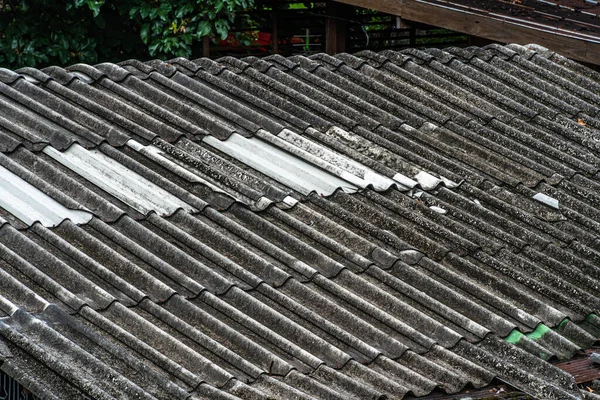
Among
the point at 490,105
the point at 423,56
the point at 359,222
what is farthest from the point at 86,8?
the point at 359,222

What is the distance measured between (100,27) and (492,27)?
569 cm

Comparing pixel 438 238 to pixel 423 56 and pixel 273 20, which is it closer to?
pixel 423 56

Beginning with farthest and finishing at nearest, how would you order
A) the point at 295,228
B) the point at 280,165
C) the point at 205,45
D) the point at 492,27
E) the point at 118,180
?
1. the point at 205,45
2. the point at 492,27
3. the point at 280,165
4. the point at 118,180
5. the point at 295,228

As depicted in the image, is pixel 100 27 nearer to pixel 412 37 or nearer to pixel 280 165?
pixel 412 37

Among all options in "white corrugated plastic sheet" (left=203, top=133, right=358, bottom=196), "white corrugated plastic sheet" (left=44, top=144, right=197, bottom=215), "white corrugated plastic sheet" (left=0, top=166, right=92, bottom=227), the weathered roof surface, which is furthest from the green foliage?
"white corrugated plastic sheet" (left=0, top=166, right=92, bottom=227)

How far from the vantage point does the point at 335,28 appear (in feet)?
48.7

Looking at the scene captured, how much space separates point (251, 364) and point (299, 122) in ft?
10.6

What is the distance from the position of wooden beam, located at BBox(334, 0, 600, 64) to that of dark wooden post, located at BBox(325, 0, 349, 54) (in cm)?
153

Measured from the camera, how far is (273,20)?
15.3m

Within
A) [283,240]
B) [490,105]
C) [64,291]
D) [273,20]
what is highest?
[64,291]

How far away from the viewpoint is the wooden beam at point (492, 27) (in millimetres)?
10062

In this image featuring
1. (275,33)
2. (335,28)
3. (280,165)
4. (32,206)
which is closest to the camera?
(32,206)

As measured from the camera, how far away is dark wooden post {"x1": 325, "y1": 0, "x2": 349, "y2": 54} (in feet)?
48.5

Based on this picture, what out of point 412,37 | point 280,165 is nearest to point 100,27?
point 412,37
